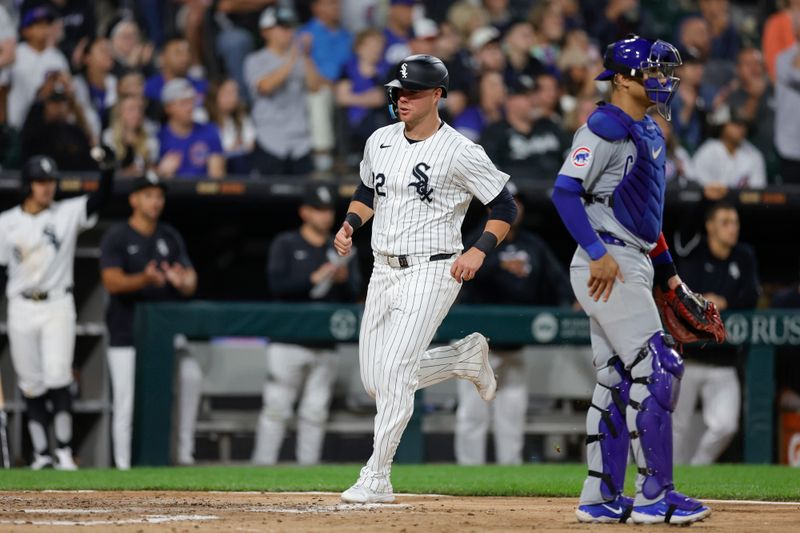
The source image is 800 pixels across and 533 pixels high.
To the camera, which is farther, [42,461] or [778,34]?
[778,34]

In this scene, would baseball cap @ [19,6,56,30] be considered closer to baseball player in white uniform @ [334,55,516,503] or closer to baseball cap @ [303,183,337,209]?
baseball cap @ [303,183,337,209]

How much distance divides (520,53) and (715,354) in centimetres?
354

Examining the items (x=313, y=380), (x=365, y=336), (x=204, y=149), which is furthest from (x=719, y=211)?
(x=365, y=336)

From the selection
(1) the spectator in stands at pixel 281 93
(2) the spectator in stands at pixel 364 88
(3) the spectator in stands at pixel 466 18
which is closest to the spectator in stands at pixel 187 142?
(1) the spectator in stands at pixel 281 93

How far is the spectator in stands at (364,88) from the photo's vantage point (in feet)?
33.9

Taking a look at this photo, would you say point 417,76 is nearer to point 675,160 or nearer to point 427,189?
point 427,189

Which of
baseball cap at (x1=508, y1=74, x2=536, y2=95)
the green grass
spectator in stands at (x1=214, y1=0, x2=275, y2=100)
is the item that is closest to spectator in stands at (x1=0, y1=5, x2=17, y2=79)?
spectator in stands at (x1=214, y1=0, x2=275, y2=100)

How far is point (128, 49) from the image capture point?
10.5 metres

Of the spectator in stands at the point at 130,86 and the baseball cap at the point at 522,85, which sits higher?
the baseball cap at the point at 522,85

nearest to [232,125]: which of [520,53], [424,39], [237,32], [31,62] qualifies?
[237,32]

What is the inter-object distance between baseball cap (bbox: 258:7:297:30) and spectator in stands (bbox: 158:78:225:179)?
1014mm

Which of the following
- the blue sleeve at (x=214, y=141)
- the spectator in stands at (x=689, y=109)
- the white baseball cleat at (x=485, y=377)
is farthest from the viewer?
the spectator in stands at (x=689, y=109)

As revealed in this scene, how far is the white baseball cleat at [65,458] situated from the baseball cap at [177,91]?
278cm

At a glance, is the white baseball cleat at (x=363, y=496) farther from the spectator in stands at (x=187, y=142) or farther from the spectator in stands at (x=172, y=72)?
the spectator in stands at (x=172, y=72)
